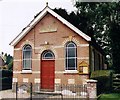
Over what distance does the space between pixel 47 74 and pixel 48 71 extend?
0.95ft

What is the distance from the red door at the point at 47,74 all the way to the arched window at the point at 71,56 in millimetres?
1508

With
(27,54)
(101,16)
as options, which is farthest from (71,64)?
(101,16)

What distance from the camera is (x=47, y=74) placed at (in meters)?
24.0

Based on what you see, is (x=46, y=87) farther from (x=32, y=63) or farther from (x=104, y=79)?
(x=104, y=79)

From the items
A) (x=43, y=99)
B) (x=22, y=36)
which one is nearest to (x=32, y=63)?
(x=22, y=36)

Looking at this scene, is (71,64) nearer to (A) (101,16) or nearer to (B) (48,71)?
(B) (48,71)

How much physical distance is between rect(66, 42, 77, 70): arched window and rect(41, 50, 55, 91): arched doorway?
Answer: 1.48 metres

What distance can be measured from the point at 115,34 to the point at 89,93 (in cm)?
1052

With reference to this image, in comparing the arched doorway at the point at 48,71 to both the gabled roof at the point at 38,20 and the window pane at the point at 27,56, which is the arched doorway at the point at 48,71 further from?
the gabled roof at the point at 38,20

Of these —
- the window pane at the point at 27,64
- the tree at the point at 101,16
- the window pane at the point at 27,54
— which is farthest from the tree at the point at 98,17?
the window pane at the point at 27,64

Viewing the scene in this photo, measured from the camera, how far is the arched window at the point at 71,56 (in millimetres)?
23062

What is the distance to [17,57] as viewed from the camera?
25.6m

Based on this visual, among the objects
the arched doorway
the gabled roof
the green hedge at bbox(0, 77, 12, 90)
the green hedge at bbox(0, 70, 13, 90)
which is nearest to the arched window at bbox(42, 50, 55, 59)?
the arched doorway

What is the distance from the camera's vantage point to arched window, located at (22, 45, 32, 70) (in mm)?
24906
